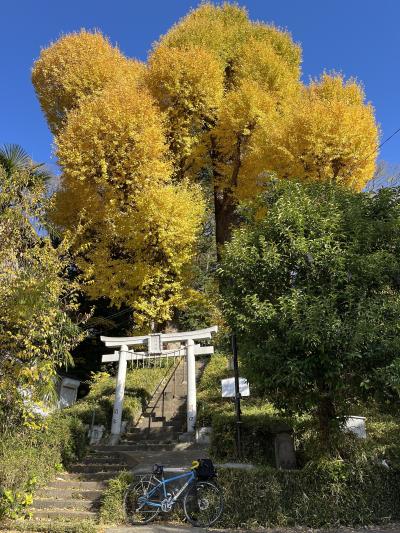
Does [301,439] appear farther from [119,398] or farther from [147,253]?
[147,253]

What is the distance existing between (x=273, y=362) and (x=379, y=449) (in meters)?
2.81

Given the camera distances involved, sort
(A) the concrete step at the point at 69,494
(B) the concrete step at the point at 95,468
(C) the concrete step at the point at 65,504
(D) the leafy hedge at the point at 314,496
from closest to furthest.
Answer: (D) the leafy hedge at the point at 314,496, (C) the concrete step at the point at 65,504, (A) the concrete step at the point at 69,494, (B) the concrete step at the point at 95,468

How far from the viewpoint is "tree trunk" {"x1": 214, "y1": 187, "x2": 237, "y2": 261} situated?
2068 centimetres

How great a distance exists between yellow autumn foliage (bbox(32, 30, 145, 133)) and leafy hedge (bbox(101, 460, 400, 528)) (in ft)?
49.8

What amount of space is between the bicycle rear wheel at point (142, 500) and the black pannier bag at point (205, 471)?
0.76m

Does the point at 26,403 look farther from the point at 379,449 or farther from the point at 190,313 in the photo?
the point at 190,313

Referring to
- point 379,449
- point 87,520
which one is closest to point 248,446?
point 379,449

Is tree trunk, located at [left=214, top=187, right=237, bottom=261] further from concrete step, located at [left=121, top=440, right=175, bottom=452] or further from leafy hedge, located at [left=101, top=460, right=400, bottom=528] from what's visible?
leafy hedge, located at [left=101, top=460, right=400, bottom=528]

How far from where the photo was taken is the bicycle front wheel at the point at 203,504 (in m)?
6.98

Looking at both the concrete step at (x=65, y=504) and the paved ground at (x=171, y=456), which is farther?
the paved ground at (x=171, y=456)

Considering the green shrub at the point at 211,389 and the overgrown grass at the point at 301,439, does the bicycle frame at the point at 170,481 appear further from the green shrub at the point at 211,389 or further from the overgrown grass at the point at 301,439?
the green shrub at the point at 211,389

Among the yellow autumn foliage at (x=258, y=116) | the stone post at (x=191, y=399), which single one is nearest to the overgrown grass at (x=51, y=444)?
the stone post at (x=191, y=399)

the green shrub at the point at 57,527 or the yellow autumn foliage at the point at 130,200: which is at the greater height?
the yellow autumn foliage at the point at 130,200


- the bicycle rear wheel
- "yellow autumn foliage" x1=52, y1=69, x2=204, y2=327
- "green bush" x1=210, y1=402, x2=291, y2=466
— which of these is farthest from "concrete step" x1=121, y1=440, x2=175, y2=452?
"yellow autumn foliage" x1=52, y1=69, x2=204, y2=327
